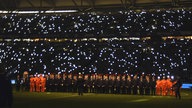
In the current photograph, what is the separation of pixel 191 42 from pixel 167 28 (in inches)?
101

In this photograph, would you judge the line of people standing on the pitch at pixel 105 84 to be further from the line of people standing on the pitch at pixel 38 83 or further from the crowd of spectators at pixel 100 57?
the crowd of spectators at pixel 100 57

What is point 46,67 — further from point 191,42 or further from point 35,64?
point 191,42

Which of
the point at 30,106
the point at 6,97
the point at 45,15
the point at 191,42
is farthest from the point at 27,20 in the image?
the point at 6,97

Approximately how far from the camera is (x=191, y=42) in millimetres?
36719

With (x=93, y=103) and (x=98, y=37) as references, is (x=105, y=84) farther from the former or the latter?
(x=93, y=103)

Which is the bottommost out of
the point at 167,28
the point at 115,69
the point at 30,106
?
the point at 30,106

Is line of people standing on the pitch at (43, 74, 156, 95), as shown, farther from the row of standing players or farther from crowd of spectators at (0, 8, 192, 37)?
crowd of spectators at (0, 8, 192, 37)

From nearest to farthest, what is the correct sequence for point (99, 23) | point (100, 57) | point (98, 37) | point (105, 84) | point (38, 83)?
point (105, 84) < point (38, 83) < point (98, 37) < point (100, 57) < point (99, 23)

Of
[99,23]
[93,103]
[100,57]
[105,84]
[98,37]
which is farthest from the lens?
[99,23]

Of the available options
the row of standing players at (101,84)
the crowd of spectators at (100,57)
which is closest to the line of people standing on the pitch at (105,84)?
the row of standing players at (101,84)

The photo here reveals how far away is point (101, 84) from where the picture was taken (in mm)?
30906

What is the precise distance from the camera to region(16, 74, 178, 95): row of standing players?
29622 mm

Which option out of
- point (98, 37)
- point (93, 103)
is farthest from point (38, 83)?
point (93, 103)

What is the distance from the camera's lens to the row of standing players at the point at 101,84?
29.6 meters
